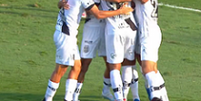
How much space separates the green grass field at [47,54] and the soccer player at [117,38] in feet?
2.84

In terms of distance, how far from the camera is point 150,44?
745cm

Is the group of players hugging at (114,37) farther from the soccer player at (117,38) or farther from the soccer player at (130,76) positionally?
the soccer player at (130,76)

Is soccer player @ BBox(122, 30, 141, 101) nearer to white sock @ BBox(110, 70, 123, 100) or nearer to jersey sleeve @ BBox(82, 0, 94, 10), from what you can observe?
white sock @ BBox(110, 70, 123, 100)

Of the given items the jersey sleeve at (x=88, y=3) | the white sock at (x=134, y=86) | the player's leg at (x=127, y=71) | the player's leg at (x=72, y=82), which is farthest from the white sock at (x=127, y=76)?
the jersey sleeve at (x=88, y=3)

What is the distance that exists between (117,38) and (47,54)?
134 inches

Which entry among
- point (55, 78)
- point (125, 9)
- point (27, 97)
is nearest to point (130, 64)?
point (125, 9)

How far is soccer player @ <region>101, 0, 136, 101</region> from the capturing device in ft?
24.5

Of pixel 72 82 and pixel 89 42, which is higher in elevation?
pixel 89 42

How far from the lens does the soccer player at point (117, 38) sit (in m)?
7.46

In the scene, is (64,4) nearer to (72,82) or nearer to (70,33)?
(70,33)

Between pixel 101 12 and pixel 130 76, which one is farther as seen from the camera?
pixel 130 76

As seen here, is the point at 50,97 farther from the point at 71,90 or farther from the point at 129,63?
the point at 129,63

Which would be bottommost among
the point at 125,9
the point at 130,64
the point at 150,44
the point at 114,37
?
the point at 130,64

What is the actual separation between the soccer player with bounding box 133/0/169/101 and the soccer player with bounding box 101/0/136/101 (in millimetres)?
152
